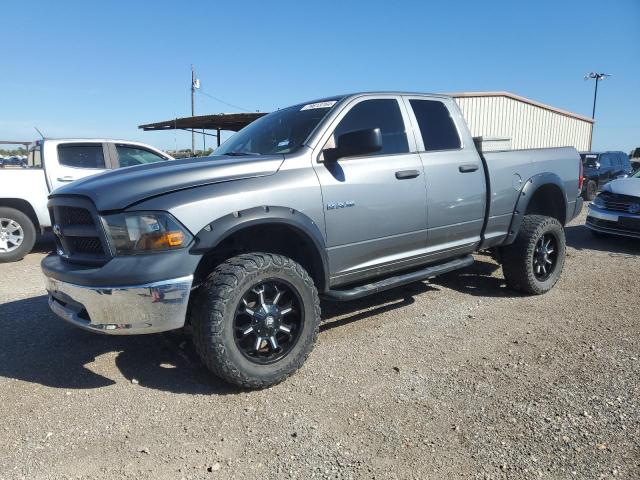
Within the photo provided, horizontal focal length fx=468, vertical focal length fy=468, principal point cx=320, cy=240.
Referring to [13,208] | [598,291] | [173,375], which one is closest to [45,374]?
[173,375]

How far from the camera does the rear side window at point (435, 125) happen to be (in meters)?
4.18

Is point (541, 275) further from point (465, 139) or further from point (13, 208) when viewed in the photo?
point (13, 208)

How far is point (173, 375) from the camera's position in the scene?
328 cm

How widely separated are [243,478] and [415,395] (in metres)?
1.24

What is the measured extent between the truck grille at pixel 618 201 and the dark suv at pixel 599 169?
820cm

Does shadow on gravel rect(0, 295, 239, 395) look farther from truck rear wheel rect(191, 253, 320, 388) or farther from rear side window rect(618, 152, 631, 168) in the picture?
rear side window rect(618, 152, 631, 168)

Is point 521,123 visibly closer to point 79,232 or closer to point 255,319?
point 255,319

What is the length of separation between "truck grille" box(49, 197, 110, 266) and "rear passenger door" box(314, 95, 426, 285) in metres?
1.48

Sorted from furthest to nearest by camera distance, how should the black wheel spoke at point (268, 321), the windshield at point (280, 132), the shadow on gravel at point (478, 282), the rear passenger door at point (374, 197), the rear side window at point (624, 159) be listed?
1. the rear side window at point (624, 159)
2. the shadow on gravel at point (478, 282)
3. the windshield at point (280, 132)
4. the rear passenger door at point (374, 197)
5. the black wheel spoke at point (268, 321)

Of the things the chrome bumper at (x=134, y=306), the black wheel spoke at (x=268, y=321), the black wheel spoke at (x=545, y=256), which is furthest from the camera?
the black wheel spoke at (x=545, y=256)

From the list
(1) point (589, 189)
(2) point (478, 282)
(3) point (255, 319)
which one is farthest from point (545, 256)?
(1) point (589, 189)

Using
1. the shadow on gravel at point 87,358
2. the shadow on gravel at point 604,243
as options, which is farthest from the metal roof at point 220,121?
the shadow on gravel at point 87,358

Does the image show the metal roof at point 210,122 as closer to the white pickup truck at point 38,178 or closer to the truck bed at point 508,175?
the white pickup truck at point 38,178

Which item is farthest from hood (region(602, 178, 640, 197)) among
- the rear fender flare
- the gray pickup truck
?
the gray pickup truck
